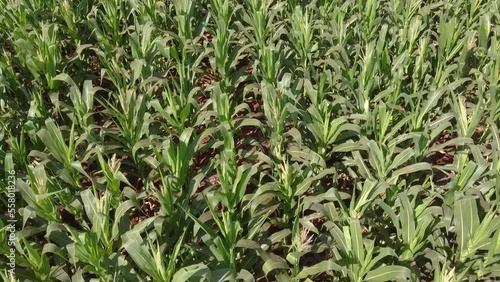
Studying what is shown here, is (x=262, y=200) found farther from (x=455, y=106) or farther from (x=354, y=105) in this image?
(x=455, y=106)

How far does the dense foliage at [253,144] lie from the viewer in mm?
1985

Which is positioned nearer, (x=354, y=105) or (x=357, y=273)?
(x=357, y=273)

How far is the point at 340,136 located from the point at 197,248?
95 cm

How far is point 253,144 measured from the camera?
2.67 meters

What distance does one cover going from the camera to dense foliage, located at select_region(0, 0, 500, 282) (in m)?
1.99

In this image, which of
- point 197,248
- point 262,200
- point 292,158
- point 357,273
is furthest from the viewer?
point 292,158

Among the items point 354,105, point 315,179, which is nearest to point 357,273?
point 315,179

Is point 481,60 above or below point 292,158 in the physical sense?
above

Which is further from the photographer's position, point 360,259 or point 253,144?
point 253,144

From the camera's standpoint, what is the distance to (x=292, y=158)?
2494 mm

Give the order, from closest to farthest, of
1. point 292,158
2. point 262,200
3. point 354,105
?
point 262,200, point 292,158, point 354,105

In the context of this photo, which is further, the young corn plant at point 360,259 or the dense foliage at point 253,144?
the dense foliage at point 253,144

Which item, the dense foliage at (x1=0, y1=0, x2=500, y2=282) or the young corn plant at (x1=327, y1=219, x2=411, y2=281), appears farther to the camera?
the dense foliage at (x1=0, y1=0, x2=500, y2=282)

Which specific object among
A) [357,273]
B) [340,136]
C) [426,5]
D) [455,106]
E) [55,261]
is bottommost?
[55,261]
